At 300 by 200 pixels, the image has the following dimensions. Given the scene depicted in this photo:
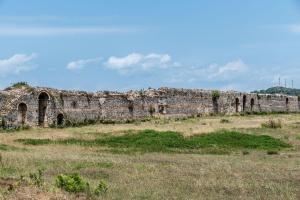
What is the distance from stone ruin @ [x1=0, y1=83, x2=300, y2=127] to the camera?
2642 centimetres

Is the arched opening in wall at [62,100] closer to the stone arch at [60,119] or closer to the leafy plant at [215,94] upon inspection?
the stone arch at [60,119]

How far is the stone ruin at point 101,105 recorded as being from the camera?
1040 inches

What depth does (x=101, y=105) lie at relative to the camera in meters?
31.0

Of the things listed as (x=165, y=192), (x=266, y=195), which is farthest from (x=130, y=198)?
(x=266, y=195)

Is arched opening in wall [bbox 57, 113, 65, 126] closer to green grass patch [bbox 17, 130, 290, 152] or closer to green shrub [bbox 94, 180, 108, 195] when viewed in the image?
green grass patch [bbox 17, 130, 290, 152]

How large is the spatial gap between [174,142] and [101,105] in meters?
9.58

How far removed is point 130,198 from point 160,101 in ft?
82.0

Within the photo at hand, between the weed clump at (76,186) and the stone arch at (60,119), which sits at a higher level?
the stone arch at (60,119)

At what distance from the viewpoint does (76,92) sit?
29.6m

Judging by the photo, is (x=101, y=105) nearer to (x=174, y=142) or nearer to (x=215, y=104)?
(x=174, y=142)

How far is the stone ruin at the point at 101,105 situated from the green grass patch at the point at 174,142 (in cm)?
524

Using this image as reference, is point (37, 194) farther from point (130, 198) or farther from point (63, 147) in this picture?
point (63, 147)

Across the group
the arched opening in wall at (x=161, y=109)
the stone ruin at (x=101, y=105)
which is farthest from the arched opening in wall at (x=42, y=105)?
the arched opening in wall at (x=161, y=109)

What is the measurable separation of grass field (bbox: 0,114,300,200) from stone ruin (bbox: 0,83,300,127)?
1639 millimetres
